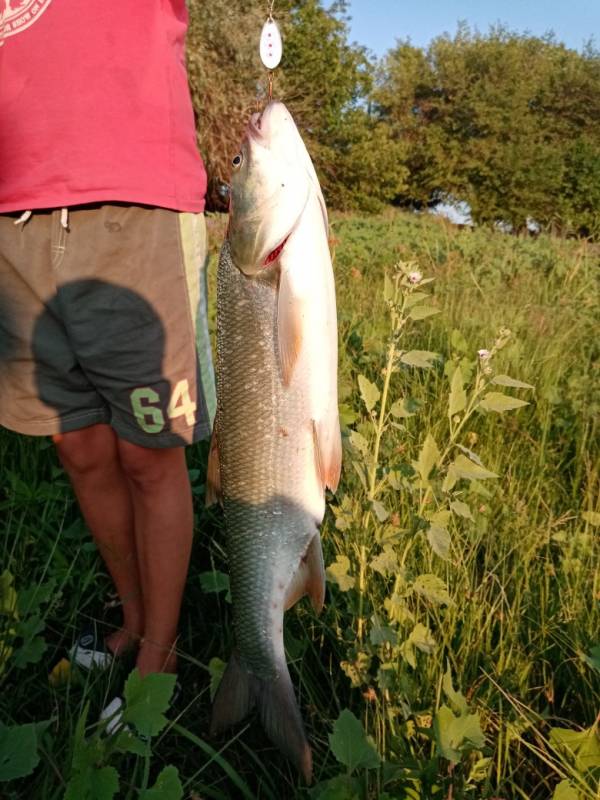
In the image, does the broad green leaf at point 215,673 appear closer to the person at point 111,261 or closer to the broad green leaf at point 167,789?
the person at point 111,261

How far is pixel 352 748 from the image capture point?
125 cm

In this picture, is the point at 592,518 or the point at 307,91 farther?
the point at 307,91

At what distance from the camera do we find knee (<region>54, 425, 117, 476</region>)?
1931 millimetres

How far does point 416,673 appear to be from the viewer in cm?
179

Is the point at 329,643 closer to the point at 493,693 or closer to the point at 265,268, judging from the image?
the point at 493,693

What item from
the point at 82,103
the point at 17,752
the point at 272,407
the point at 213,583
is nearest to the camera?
the point at 17,752

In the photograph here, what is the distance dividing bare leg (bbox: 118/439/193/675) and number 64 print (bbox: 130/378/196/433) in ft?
0.30

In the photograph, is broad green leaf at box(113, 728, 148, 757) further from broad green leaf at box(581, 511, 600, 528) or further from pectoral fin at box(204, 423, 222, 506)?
broad green leaf at box(581, 511, 600, 528)

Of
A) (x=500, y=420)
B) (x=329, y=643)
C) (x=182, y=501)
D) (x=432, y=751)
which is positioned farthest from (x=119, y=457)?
(x=500, y=420)

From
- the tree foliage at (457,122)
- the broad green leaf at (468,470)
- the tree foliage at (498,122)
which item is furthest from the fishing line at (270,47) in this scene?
the tree foliage at (498,122)

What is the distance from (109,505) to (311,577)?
0.77 m

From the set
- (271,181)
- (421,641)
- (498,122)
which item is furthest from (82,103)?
(498,122)

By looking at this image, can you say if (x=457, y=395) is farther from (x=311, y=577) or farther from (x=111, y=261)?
(x=111, y=261)

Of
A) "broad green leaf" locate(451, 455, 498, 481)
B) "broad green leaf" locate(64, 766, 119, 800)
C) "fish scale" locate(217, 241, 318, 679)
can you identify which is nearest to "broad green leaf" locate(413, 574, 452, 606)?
"broad green leaf" locate(451, 455, 498, 481)
